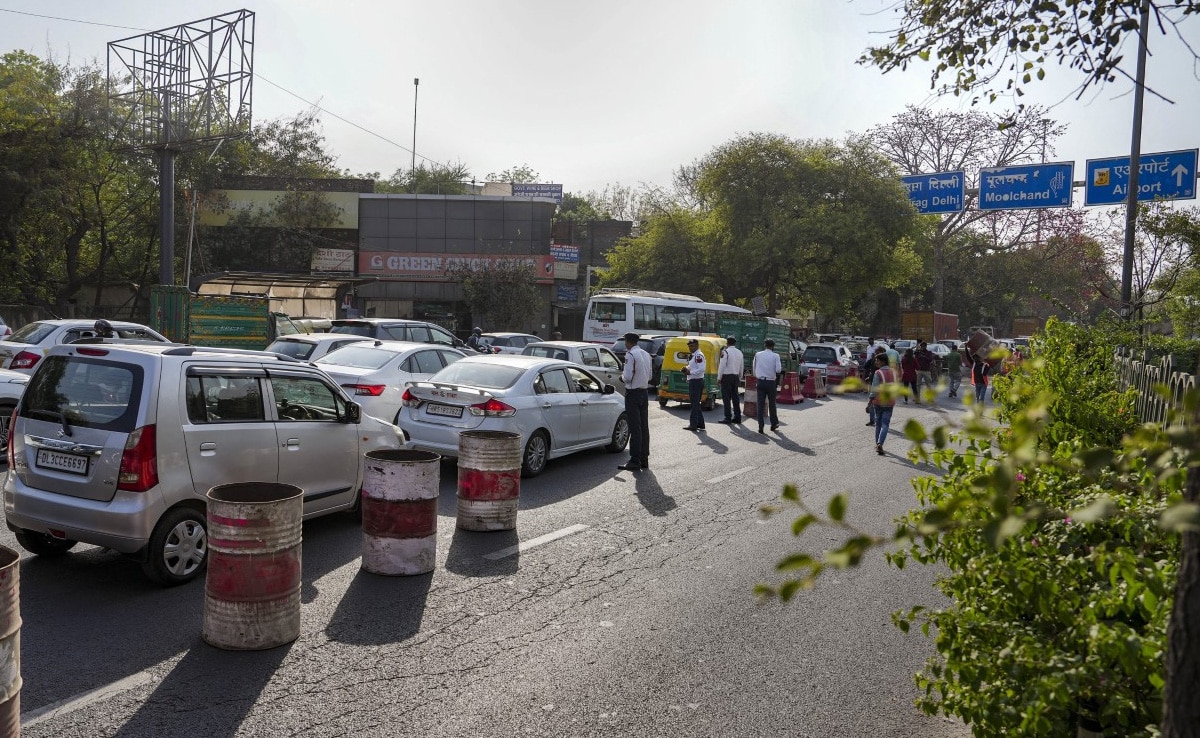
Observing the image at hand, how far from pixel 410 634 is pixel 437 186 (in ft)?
205

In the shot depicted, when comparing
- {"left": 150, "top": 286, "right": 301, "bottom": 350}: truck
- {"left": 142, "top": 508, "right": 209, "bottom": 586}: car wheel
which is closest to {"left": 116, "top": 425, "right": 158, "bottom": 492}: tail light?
{"left": 142, "top": 508, "right": 209, "bottom": 586}: car wheel

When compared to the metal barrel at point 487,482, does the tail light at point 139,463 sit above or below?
above

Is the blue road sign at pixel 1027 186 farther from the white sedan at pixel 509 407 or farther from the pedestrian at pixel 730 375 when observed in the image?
the white sedan at pixel 509 407

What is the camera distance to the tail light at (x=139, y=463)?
19.3ft

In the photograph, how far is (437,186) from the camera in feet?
214

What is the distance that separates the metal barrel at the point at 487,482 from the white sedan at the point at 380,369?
411cm

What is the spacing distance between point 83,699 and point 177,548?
1.90m

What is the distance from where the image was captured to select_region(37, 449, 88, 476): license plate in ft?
19.7

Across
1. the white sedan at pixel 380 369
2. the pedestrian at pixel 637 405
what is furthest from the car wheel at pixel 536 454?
the white sedan at pixel 380 369

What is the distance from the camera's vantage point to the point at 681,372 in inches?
802

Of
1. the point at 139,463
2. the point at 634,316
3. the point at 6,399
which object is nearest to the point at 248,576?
the point at 139,463

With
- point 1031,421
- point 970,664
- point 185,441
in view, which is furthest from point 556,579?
point 1031,421

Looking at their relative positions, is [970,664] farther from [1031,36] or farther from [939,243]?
[939,243]

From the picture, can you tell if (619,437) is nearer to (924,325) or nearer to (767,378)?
Answer: (767,378)
